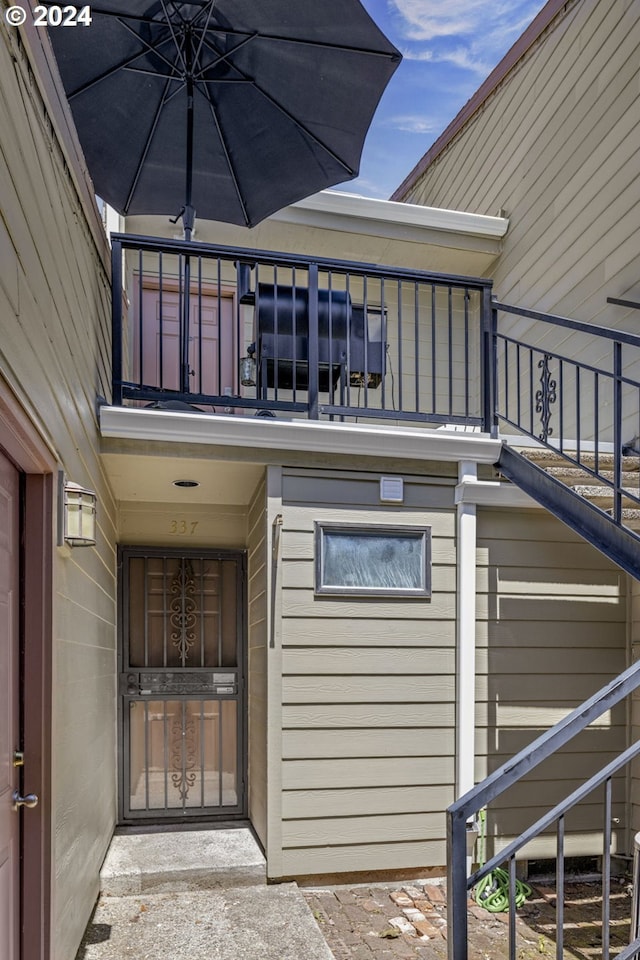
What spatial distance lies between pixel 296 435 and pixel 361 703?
4.66 ft

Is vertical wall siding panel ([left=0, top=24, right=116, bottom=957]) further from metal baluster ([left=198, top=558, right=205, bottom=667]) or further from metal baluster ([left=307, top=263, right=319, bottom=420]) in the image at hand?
metal baluster ([left=307, top=263, right=319, bottom=420])

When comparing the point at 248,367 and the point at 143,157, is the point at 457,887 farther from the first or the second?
the point at 143,157

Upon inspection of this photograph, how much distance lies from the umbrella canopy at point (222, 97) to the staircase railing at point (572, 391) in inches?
53.8

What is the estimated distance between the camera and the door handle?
204 centimetres

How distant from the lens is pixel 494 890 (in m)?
3.60

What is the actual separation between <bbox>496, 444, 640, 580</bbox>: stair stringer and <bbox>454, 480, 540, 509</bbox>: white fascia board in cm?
7

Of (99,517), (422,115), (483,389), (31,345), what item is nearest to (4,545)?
(31,345)

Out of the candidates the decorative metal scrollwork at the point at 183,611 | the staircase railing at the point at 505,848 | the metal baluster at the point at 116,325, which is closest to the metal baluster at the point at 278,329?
the metal baluster at the point at 116,325

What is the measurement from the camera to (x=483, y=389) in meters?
4.14

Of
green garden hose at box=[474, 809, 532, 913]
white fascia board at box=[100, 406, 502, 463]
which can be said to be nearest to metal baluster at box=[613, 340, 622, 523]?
white fascia board at box=[100, 406, 502, 463]

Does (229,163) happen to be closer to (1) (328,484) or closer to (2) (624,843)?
(1) (328,484)

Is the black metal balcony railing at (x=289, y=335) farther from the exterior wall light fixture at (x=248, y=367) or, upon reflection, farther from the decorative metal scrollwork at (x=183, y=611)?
the decorative metal scrollwork at (x=183, y=611)

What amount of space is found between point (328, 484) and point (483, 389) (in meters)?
1.06

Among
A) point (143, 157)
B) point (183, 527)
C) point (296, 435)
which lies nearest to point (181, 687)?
point (183, 527)
